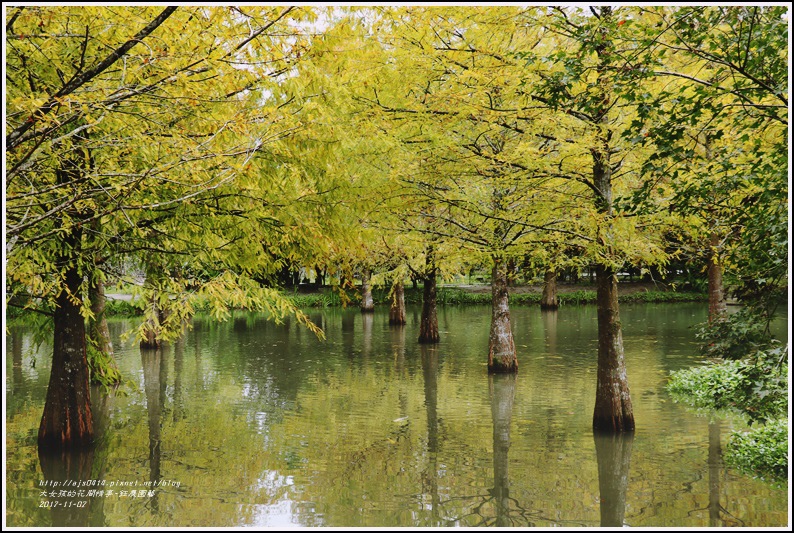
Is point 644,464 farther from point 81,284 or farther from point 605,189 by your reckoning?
point 81,284

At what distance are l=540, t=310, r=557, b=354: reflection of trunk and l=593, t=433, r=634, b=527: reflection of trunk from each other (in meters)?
12.3

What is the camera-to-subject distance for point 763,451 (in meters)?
10.2

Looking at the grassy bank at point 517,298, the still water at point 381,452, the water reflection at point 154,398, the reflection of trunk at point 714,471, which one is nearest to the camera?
the reflection of trunk at point 714,471

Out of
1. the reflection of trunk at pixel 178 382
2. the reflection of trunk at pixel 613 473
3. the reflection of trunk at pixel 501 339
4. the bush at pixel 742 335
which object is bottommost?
the reflection of trunk at pixel 613 473

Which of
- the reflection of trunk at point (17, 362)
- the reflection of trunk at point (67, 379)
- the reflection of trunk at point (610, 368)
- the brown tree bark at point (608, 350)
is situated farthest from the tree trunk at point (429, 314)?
the reflection of trunk at point (67, 379)

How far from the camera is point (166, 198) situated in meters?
9.69

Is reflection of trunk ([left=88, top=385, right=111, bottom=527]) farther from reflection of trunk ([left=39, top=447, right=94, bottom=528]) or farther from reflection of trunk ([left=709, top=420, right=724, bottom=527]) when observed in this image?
reflection of trunk ([left=709, top=420, right=724, bottom=527])

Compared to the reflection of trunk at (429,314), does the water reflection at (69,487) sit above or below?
below

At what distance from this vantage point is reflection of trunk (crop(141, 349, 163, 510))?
10.9 meters

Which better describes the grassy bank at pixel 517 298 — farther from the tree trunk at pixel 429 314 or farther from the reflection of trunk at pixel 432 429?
the reflection of trunk at pixel 432 429

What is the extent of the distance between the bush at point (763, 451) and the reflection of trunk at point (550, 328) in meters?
13.1

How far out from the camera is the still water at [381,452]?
860 centimetres

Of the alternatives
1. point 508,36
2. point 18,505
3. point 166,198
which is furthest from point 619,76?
point 18,505

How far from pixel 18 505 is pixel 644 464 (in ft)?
29.6
